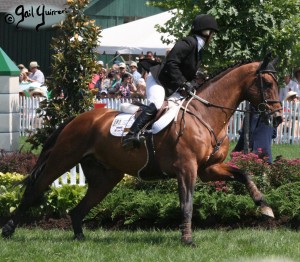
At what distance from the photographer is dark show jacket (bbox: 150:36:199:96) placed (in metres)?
10.3

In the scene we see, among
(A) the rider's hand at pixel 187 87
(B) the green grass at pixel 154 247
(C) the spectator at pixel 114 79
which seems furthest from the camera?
(C) the spectator at pixel 114 79

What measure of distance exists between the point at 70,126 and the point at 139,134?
4.02 ft

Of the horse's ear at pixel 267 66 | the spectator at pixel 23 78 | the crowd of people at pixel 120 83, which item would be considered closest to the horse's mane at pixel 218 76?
the horse's ear at pixel 267 66

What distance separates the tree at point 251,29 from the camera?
1595 centimetres

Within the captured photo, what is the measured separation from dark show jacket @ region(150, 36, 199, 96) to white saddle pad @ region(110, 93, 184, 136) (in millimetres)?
165

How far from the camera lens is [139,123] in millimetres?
10414

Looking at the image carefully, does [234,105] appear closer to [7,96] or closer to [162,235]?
[162,235]

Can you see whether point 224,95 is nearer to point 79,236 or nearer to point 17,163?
point 79,236

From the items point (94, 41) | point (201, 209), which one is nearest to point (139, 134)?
point (201, 209)

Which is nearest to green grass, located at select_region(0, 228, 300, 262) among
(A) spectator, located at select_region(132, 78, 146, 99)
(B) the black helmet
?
(B) the black helmet

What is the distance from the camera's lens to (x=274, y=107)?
10391 mm

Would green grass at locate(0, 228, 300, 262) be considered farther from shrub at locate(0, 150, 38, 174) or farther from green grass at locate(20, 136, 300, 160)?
green grass at locate(20, 136, 300, 160)

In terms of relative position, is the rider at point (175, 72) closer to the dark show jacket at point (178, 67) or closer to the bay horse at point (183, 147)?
the dark show jacket at point (178, 67)

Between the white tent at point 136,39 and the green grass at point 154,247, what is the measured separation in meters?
19.0
